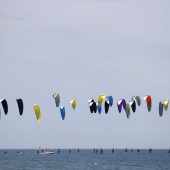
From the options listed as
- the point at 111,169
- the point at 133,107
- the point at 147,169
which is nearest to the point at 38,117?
the point at 133,107

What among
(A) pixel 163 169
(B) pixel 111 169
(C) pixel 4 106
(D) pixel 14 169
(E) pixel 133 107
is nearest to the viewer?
(C) pixel 4 106

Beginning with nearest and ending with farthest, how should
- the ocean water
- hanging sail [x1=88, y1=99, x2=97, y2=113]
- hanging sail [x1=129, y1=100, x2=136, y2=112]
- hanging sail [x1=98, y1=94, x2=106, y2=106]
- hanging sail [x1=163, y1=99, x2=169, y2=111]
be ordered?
hanging sail [x1=88, y1=99, x2=97, y2=113] → hanging sail [x1=129, y1=100, x2=136, y2=112] → hanging sail [x1=98, y1=94, x2=106, y2=106] → hanging sail [x1=163, y1=99, x2=169, y2=111] → the ocean water

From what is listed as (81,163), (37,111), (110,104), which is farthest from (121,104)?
(81,163)

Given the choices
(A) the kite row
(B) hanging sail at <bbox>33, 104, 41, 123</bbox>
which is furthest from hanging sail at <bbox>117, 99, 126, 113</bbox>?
(B) hanging sail at <bbox>33, 104, 41, 123</bbox>

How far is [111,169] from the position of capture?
63500mm

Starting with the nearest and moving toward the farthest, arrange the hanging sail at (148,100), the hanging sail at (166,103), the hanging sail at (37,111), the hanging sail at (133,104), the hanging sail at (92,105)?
1. the hanging sail at (37,111)
2. the hanging sail at (92,105)
3. the hanging sail at (133,104)
4. the hanging sail at (148,100)
5. the hanging sail at (166,103)

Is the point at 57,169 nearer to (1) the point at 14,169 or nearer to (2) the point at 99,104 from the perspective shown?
(1) the point at 14,169

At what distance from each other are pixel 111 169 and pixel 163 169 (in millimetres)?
8769

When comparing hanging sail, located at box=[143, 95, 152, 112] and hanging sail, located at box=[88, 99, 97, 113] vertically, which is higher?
hanging sail, located at box=[143, 95, 152, 112]

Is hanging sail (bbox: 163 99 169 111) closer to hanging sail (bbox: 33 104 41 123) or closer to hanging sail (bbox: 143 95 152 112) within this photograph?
hanging sail (bbox: 143 95 152 112)

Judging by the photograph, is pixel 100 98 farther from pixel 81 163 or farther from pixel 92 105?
pixel 81 163

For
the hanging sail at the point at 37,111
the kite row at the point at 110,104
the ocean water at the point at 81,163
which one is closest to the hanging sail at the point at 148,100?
the kite row at the point at 110,104

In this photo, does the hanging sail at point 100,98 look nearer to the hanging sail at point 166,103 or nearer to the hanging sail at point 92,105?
the hanging sail at point 92,105

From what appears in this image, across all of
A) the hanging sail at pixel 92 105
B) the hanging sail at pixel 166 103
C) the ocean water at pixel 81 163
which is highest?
the hanging sail at pixel 166 103
